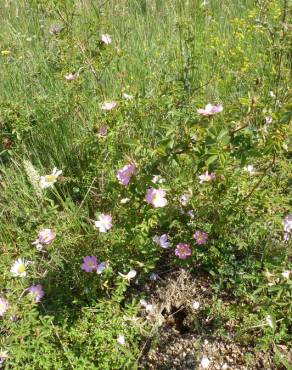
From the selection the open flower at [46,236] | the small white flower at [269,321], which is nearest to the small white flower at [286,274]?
the small white flower at [269,321]

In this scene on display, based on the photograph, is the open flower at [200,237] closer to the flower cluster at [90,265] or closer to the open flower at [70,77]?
the flower cluster at [90,265]

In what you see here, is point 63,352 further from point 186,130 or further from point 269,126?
point 269,126

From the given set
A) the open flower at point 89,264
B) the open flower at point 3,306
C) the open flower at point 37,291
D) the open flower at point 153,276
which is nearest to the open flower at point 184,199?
the open flower at point 153,276

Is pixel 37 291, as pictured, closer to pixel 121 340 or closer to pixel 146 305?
pixel 121 340

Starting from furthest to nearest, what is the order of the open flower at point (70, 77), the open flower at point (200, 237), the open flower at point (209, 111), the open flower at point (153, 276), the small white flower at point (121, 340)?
1. the open flower at point (70, 77)
2. the open flower at point (153, 276)
3. the open flower at point (200, 237)
4. the small white flower at point (121, 340)
5. the open flower at point (209, 111)

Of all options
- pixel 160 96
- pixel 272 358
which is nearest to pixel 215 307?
pixel 272 358

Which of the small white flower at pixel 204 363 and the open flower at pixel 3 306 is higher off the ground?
the open flower at pixel 3 306

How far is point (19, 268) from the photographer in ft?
6.33

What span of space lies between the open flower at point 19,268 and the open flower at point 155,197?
23.9 inches

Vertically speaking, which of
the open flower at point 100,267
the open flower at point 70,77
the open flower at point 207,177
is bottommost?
the open flower at point 100,267

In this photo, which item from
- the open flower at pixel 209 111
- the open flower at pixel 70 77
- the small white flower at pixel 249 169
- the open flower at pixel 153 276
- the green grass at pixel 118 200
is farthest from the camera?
the open flower at pixel 70 77

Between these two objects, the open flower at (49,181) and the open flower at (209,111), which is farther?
the open flower at (49,181)

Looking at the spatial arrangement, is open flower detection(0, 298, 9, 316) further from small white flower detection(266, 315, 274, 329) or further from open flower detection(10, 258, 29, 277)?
small white flower detection(266, 315, 274, 329)

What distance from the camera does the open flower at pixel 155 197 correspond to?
71.4 inches
